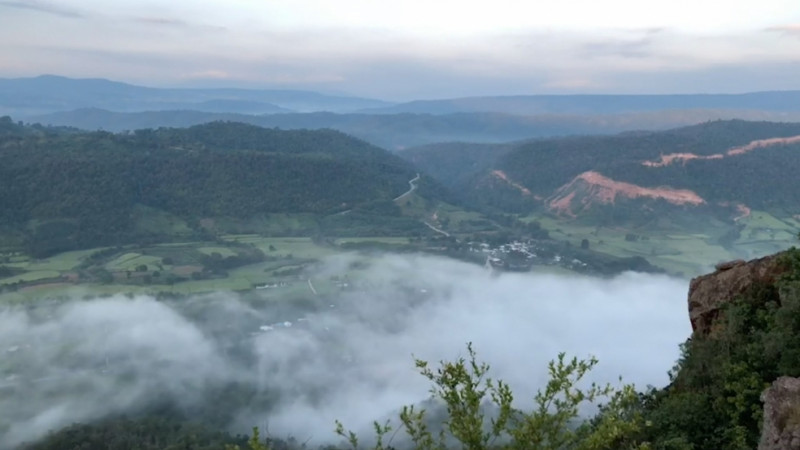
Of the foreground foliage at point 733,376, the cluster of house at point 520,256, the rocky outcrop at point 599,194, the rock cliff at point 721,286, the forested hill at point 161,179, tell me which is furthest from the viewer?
the rocky outcrop at point 599,194

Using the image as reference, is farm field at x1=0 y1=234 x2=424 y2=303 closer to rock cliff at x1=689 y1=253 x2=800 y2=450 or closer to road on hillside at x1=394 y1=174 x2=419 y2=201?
road on hillside at x1=394 y1=174 x2=419 y2=201

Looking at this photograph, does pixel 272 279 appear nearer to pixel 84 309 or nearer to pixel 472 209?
pixel 84 309

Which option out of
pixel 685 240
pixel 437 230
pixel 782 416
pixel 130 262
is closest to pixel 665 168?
pixel 685 240

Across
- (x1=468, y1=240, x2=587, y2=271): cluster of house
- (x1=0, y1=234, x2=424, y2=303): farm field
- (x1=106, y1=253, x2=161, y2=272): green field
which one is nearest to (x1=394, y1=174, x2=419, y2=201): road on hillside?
(x1=468, y1=240, x2=587, y2=271): cluster of house

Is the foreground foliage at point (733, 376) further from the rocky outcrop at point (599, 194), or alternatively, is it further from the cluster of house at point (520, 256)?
the rocky outcrop at point (599, 194)

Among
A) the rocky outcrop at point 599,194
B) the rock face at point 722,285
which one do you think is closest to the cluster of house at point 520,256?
the rocky outcrop at point 599,194

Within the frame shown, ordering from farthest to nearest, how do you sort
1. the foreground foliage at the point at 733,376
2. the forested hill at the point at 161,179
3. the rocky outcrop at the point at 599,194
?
the rocky outcrop at the point at 599,194 < the forested hill at the point at 161,179 < the foreground foliage at the point at 733,376

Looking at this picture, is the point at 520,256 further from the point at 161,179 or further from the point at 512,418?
the point at 512,418
